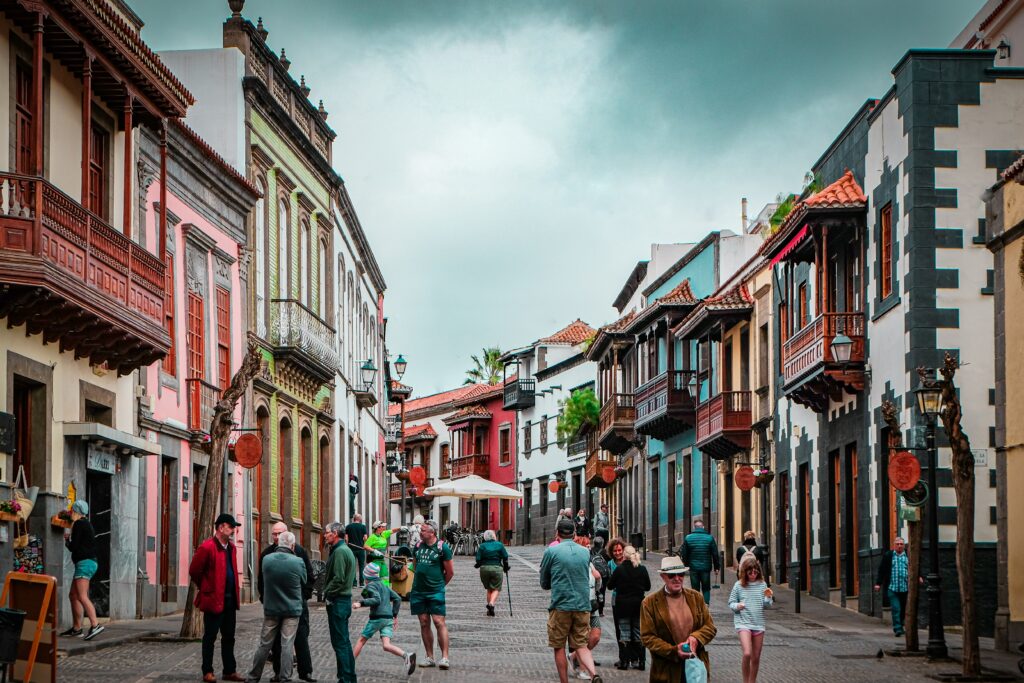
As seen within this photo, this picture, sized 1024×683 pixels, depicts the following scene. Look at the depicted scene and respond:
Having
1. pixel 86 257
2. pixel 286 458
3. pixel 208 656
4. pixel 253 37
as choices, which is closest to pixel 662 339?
pixel 286 458

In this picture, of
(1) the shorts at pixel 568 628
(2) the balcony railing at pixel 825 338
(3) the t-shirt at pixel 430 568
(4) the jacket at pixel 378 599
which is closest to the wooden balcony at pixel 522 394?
(2) the balcony railing at pixel 825 338

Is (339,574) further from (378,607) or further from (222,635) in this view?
(222,635)

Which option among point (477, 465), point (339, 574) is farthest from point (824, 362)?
point (477, 465)

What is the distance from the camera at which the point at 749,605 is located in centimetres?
1548

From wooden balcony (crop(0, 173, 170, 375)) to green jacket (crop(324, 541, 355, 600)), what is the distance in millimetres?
4603

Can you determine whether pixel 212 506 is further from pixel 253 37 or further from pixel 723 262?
pixel 723 262

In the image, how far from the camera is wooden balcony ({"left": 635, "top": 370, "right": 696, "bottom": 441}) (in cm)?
4528

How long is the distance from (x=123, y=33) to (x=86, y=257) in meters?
3.34

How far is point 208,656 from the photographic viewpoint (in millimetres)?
15625

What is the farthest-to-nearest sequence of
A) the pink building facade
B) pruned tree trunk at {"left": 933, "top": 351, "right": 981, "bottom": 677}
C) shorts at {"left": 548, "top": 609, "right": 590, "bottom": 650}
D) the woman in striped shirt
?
1. the pink building facade
2. pruned tree trunk at {"left": 933, "top": 351, "right": 981, "bottom": 677}
3. shorts at {"left": 548, "top": 609, "right": 590, "bottom": 650}
4. the woman in striped shirt

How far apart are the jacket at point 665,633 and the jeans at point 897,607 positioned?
1216 centimetres

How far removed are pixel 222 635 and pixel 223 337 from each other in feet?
47.8

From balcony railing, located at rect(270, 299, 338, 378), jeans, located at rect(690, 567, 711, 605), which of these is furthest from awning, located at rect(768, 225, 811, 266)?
balcony railing, located at rect(270, 299, 338, 378)

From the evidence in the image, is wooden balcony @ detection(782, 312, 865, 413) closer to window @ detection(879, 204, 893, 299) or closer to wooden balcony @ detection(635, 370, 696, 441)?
window @ detection(879, 204, 893, 299)
